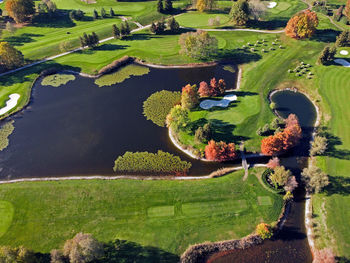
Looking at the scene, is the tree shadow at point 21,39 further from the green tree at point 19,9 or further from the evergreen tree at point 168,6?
the evergreen tree at point 168,6

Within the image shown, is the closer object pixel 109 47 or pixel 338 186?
pixel 338 186

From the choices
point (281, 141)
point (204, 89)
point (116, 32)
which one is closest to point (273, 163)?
point (281, 141)

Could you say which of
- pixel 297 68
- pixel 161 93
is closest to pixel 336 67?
pixel 297 68

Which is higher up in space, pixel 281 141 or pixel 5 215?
pixel 281 141

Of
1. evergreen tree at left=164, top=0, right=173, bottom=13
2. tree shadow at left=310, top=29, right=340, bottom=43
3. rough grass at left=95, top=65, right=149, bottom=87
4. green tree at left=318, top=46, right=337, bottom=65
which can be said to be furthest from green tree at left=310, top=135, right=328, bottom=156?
evergreen tree at left=164, top=0, right=173, bottom=13

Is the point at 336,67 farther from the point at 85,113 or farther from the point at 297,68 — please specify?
the point at 85,113

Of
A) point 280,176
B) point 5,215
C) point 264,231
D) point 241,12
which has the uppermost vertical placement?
point 241,12

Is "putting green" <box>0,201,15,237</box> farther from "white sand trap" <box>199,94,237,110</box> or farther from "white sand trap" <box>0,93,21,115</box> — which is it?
"white sand trap" <box>199,94,237,110</box>

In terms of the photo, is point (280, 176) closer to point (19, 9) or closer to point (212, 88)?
point (212, 88)

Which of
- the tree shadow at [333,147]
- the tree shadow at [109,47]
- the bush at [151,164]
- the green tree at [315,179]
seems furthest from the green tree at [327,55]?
the tree shadow at [109,47]
